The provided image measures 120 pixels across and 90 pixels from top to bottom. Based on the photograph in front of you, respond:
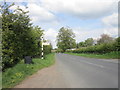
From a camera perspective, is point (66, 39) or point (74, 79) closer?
point (74, 79)

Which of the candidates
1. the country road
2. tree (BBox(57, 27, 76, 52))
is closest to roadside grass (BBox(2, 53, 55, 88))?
the country road

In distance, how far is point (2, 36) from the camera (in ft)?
30.5

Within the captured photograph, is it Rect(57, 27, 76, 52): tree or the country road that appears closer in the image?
the country road

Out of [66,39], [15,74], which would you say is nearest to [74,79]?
[15,74]

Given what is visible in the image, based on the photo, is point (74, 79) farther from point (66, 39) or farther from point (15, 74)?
point (66, 39)

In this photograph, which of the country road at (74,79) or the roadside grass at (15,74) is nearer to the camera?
the country road at (74,79)

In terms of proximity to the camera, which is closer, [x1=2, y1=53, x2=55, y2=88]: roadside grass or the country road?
the country road

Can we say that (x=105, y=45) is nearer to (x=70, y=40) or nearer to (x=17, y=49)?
(x=17, y=49)

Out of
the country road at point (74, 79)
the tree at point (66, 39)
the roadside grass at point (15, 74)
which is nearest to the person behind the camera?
the country road at point (74, 79)

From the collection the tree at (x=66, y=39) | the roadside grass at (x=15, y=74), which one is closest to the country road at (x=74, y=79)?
the roadside grass at (x=15, y=74)

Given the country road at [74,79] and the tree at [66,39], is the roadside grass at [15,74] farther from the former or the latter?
the tree at [66,39]

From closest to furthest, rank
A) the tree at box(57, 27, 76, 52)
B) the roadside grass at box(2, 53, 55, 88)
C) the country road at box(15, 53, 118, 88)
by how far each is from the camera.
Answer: the country road at box(15, 53, 118, 88) < the roadside grass at box(2, 53, 55, 88) < the tree at box(57, 27, 76, 52)

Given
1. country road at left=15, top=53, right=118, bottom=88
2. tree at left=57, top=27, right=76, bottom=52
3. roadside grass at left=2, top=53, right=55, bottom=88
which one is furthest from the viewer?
tree at left=57, top=27, right=76, bottom=52

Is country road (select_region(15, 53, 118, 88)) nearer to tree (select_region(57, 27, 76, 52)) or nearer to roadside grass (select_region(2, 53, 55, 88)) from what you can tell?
roadside grass (select_region(2, 53, 55, 88))
